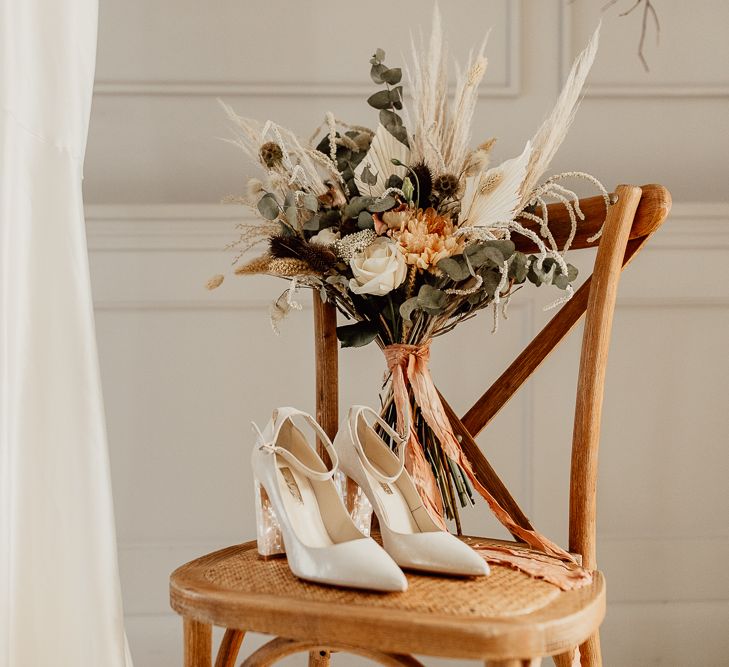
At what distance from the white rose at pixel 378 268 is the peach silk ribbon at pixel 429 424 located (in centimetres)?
11

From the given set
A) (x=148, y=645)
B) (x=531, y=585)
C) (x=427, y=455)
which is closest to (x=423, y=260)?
(x=427, y=455)

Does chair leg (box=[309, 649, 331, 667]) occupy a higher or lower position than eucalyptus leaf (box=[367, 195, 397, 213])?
lower

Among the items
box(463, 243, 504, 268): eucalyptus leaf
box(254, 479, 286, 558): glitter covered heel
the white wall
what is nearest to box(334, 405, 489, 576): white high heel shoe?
box(254, 479, 286, 558): glitter covered heel

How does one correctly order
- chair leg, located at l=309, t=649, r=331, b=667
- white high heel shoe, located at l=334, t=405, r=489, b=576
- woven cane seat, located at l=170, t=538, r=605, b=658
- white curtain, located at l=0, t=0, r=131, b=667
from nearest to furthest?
woven cane seat, located at l=170, t=538, r=605, b=658 → white high heel shoe, located at l=334, t=405, r=489, b=576 → white curtain, located at l=0, t=0, r=131, b=667 → chair leg, located at l=309, t=649, r=331, b=667

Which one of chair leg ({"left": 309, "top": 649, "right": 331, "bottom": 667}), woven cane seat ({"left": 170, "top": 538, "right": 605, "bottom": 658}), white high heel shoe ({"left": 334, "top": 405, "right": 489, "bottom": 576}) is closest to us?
woven cane seat ({"left": 170, "top": 538, "right": 605, "bottom": 658})

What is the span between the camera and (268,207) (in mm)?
876

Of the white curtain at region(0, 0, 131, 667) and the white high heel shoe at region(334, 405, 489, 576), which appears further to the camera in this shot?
the white curtain at region(0, 0, 131, 667)

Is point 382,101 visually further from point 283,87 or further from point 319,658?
point 319,658

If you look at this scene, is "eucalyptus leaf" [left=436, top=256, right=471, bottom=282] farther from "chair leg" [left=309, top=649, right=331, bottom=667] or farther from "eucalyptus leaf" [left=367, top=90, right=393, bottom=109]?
"chair leg" [left=309, top=649, right=331, bottom=667]

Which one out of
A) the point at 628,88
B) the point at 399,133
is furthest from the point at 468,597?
the point at 628,88

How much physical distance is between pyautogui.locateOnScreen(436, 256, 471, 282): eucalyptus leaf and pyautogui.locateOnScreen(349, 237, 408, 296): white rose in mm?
41

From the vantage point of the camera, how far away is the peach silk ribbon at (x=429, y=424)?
0.88 meters

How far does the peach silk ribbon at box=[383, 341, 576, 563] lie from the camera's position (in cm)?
88

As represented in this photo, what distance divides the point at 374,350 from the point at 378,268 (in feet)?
1.85
